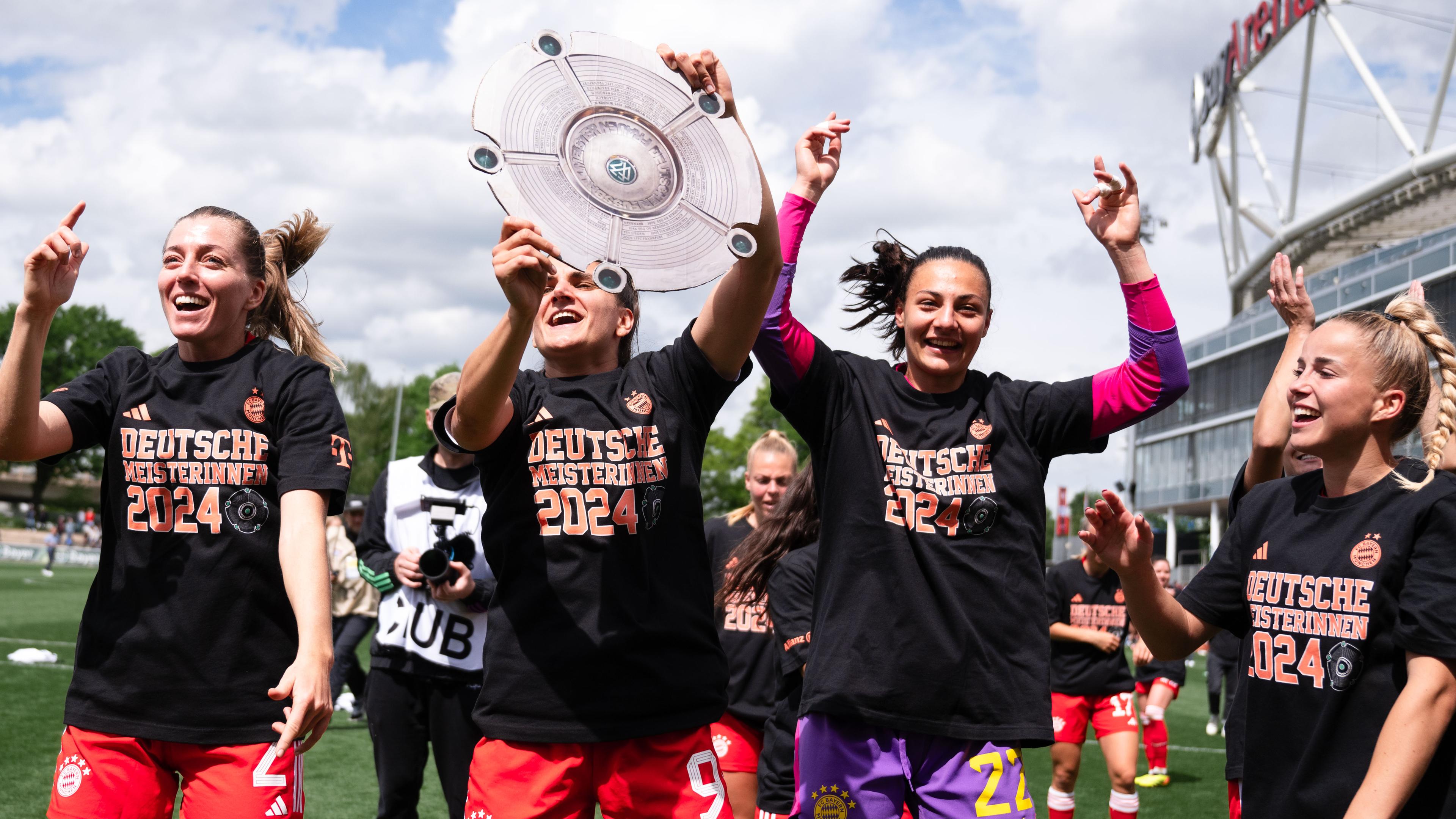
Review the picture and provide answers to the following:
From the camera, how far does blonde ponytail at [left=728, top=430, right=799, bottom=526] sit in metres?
7.08

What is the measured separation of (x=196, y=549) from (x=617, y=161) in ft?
5.12

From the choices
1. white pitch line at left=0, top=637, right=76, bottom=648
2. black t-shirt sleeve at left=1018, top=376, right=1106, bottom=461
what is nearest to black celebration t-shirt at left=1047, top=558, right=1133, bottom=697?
black t-shirt sleeve at left=1018, top=376, right=1106, bottom=461

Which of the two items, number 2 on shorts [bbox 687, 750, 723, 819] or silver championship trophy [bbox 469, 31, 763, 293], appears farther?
number 2 on shorts [bbox 687, 750, 723, 819]

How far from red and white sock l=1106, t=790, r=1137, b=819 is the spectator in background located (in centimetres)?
699

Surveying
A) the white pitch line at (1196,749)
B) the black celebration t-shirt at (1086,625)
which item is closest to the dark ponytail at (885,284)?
the black celebration t-shirt at (1086,625)

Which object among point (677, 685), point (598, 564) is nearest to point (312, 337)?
point (598, 564)

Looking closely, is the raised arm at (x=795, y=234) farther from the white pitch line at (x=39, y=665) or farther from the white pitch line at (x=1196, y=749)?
the white pitch line at (x=39, y=665)

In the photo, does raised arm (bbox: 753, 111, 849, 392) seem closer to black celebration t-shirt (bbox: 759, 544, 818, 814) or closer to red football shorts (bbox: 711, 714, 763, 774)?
black celebration t-shirt (bbox: 759, 544, 818, 814)

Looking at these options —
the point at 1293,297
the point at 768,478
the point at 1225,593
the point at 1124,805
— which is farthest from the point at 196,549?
the point at 1124,805

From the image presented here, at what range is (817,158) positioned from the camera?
11.9 ft

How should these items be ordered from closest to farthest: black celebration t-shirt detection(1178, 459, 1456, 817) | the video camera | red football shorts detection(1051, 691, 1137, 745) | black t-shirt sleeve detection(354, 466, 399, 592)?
1. black celebration t-shirt detection(1178, 459, 1456, 817)
2. the video camera
3. black t-shirt sleeve detection(354, 466, 399, 592)
4. red football shorts detection(1051, 691, 1137, 745)

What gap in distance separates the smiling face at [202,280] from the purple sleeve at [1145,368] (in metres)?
2.55

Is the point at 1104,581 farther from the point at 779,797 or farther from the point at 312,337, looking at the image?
the point at 312,337

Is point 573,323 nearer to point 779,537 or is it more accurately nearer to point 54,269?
point 54,269
